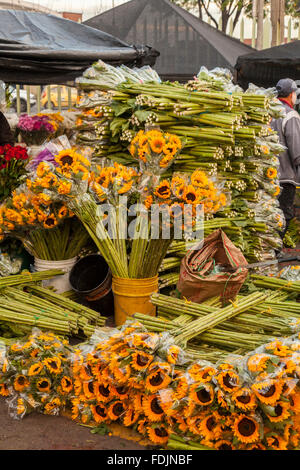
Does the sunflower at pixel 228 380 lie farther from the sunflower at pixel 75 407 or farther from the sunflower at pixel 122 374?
the sunflower at pixel 75 407

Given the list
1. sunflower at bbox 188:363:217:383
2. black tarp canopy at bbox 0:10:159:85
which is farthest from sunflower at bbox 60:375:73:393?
black tarp canopy at bbox 0:10:159:85

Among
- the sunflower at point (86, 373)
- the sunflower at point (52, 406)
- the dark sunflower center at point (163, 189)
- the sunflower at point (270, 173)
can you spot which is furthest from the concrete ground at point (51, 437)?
the sunflower at point (270, 173)

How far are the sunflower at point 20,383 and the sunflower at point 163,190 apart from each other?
5.26ft

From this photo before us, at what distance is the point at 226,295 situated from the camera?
4.13 meters

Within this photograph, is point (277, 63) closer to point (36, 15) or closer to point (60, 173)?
point (36, 15)

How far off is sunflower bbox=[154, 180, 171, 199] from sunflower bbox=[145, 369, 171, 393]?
1.47 m

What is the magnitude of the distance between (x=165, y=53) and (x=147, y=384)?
8551 millimetres

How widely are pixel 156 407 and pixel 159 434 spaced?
15 centimetres

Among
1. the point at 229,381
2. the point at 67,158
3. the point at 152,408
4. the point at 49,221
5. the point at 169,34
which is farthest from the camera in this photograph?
the point at 169,34

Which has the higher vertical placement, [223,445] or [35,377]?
[35,377]

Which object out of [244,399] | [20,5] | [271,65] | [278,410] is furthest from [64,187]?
[20,5]

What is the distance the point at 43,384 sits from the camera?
338 cm

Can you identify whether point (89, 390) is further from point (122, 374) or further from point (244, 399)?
point (244, 399)

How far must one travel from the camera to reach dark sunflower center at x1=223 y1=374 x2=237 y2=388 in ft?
9.29
